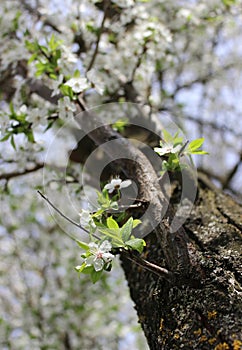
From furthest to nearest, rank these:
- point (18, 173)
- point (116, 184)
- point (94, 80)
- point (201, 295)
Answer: point (18, 173) → point (94, 80) → point (116, 184) → point (201, 295)

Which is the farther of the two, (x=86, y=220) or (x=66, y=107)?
(x=66, y=107)

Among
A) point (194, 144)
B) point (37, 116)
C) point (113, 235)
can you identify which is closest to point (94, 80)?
point (37, 116)

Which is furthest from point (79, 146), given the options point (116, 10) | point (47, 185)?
point (116, 10)

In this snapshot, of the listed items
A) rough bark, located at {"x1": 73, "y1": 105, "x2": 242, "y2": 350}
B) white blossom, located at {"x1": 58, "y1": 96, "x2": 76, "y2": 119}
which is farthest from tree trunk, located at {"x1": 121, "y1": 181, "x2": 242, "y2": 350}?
white blossom, located at {"x1": 58, "y1": 96, "x2": 76, "y2": 119}

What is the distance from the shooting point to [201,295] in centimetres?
121

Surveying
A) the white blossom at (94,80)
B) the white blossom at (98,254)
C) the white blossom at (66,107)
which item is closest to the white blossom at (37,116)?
the white blossom at (66,107)

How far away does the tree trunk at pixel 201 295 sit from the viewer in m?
1.10

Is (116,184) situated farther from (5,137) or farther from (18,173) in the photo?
(18,173)

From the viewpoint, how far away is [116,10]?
2.77 m

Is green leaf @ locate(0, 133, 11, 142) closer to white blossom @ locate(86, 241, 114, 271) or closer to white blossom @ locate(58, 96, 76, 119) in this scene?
white blossom @ locate(58, 96, 76, 119)

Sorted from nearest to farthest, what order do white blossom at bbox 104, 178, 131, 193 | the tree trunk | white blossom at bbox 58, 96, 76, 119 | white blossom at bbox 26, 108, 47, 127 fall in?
the tree trunk, white blossom at bbox 104, 178, 131, 193, white blossom at bbox 58, 96, 76, 119, white blossom at bbox 26, 108, 47, 127

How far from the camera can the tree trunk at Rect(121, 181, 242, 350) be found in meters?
1.10

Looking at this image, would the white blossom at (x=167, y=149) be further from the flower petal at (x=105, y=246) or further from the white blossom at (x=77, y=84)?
the white blossom at (x=77, y=84)

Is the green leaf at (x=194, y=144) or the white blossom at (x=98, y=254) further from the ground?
the green leaf at (x=194, y=144)
